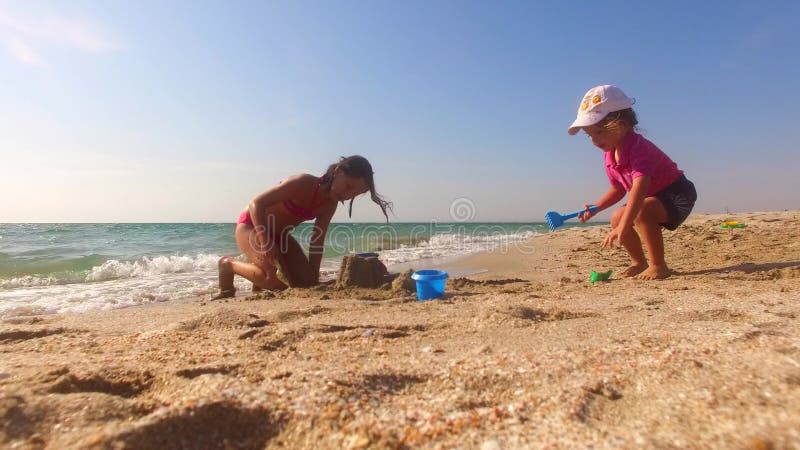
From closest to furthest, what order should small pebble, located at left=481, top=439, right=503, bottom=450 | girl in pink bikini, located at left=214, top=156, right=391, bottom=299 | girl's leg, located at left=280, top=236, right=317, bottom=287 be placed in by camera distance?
small pebble, located at left=481, top=439, right=503, bottom=450
girl in pink bikini, located at left=214, top=156, right=391, bottom=299
girl's leg, located at left=280, top=236, right=317, bottom=287

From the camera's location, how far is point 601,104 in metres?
3.34

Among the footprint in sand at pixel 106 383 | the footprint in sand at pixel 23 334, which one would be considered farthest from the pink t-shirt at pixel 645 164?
the footprint in sand at pixel 23 334

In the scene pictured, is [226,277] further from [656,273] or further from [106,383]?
[656,273]

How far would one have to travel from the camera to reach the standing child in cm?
333

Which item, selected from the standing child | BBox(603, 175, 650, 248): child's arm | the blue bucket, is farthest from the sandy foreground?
the standing child

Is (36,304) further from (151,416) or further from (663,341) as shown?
(663,341)

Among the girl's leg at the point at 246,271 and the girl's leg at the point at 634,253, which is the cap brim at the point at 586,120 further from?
the girl's leg at the point at 246,271

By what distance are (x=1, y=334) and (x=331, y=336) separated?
178cm

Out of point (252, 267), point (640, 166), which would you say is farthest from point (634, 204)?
point (252, 267)

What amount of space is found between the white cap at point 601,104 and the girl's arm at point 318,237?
2.46 m

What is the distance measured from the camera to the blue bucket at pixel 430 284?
10.0 ft

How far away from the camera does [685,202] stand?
11.5ft

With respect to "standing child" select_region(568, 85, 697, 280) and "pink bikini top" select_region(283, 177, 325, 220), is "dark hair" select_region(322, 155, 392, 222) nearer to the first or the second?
"pink bikini top" select_region(283, 177, 325, 220)

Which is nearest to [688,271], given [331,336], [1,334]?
[331,336]
